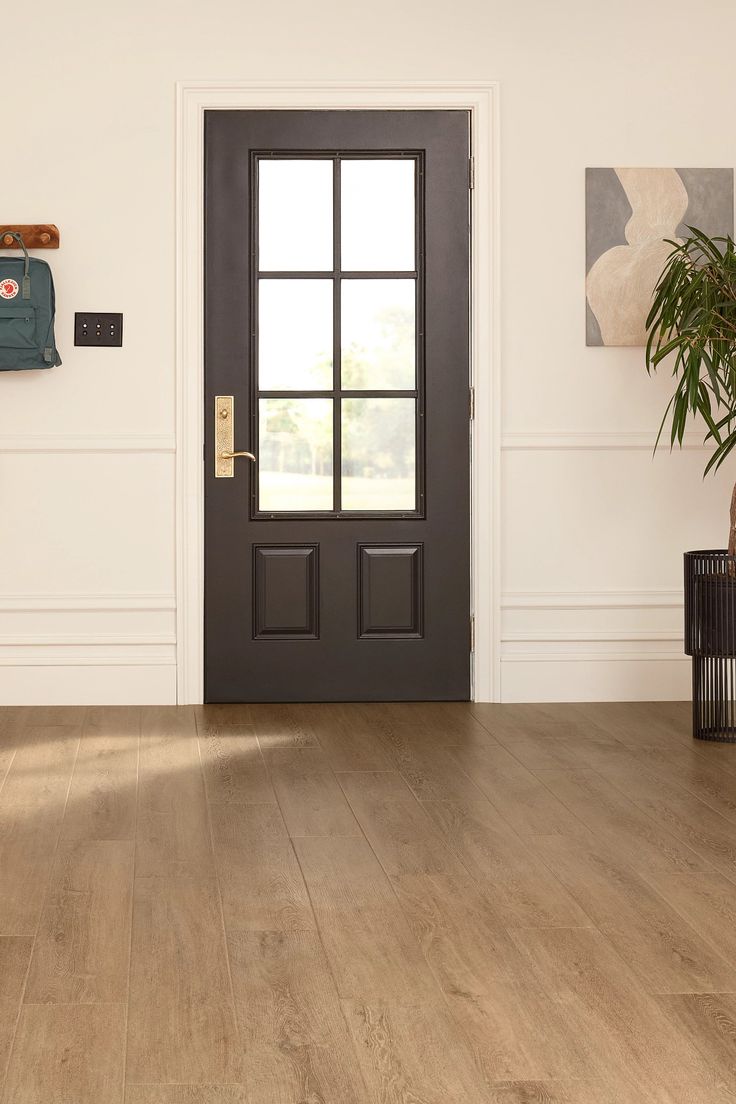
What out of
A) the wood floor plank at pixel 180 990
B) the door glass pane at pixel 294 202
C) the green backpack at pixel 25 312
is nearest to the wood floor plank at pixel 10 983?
the wood floor plank at pixel 180 990

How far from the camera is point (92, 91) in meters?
4.34

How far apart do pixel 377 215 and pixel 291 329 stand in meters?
0.53

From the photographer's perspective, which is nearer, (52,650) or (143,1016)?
(143,1016)

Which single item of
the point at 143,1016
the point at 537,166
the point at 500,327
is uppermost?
the point at 537,166

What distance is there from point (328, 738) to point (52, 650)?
3.88ft

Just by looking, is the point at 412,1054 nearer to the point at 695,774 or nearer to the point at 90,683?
the point at 695,774

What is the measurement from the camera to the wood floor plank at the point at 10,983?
5.88 feet

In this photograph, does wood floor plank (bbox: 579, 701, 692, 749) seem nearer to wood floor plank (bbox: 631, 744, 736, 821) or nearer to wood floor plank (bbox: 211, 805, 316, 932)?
wood floor plank (bbox: 631, 744, 736, 821)

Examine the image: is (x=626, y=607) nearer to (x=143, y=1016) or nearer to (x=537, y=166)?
(x=537, y=166)

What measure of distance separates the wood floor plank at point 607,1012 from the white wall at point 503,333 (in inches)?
93.2

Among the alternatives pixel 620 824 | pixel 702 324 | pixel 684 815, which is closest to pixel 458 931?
pixel 620 824

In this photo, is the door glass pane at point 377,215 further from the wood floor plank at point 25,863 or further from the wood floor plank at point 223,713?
the wood floor plank at point 25,863

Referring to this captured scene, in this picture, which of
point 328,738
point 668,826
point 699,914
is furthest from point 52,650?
point 699,914

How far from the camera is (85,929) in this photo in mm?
2268
